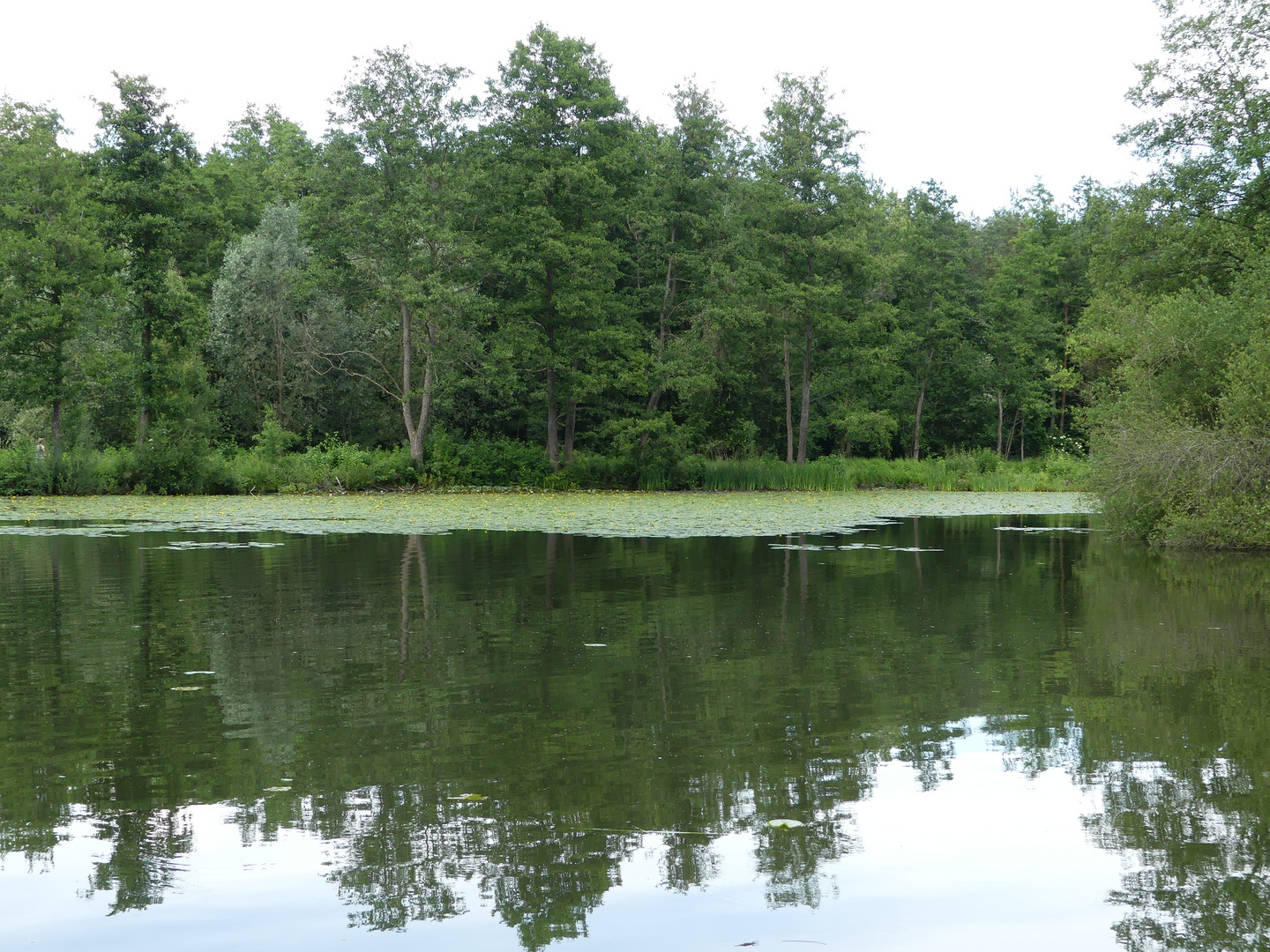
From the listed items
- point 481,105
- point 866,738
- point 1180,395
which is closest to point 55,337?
point 481,105

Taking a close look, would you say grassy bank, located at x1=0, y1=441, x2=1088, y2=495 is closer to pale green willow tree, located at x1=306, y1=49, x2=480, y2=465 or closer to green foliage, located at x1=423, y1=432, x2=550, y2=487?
green foliage, located at x1=423, y1=432, x2=550, y2=487

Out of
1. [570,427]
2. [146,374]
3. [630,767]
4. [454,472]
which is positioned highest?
[146,374]

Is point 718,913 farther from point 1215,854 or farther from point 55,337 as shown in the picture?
point 55,337

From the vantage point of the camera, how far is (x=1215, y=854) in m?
4.21

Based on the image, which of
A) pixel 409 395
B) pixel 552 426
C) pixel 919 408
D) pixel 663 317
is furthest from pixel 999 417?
pixel 409 395

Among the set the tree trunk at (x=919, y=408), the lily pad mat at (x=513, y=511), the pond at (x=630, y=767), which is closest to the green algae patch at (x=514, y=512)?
the lily pad mat at (x=513, y=511)

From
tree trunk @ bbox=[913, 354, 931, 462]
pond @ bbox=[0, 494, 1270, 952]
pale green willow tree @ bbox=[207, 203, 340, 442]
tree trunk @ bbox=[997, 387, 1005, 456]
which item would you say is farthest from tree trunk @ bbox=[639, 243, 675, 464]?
pond @ bbox=[0, 494, 1270, 952]

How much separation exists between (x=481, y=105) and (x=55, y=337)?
16.0m

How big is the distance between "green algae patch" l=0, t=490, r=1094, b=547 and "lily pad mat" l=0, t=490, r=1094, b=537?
3 cm

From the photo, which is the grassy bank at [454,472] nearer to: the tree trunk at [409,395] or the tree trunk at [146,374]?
the tree trunk at [409,395]

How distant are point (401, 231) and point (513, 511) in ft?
48.5

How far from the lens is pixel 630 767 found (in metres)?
5.36

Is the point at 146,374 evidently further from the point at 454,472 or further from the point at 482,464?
the point at 482,464

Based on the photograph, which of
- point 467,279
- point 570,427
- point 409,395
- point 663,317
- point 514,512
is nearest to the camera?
point 514,512
